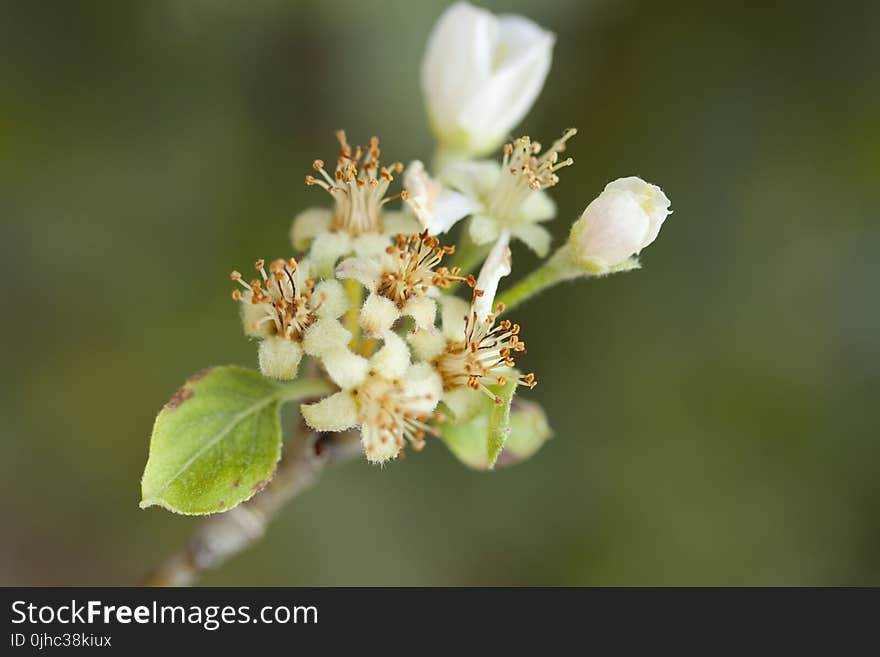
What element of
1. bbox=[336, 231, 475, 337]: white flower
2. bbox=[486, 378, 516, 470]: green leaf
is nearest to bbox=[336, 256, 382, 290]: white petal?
bbox=[336, 231, 475, 337]: white flower

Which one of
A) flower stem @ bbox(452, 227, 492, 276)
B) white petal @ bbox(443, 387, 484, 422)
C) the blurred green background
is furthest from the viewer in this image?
the blurred green background

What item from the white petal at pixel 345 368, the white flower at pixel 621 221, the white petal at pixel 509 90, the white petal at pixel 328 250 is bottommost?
the white petal at pixel 345 368

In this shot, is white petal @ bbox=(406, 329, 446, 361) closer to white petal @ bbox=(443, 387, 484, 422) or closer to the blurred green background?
white petal @ bbox=(443, 387, 484, 422)

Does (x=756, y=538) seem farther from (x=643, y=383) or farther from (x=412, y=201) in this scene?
(x=412, y=201)

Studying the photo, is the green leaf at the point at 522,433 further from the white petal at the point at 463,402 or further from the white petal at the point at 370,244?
the white petal at the point at 370,244

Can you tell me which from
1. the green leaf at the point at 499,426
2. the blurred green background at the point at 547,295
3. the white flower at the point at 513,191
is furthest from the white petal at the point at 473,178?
the blurred green background at the point at 547,295

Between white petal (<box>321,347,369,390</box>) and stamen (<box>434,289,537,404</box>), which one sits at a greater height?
stamen (<box>434,289,537,404</box>)

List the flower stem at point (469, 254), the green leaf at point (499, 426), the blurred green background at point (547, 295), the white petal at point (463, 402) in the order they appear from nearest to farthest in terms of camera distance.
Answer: the green leaf at point (499, 426) < the white petal at point (463, 402) < the flower stem at point (469, 254) < the blurred green background at point (547, 295)
